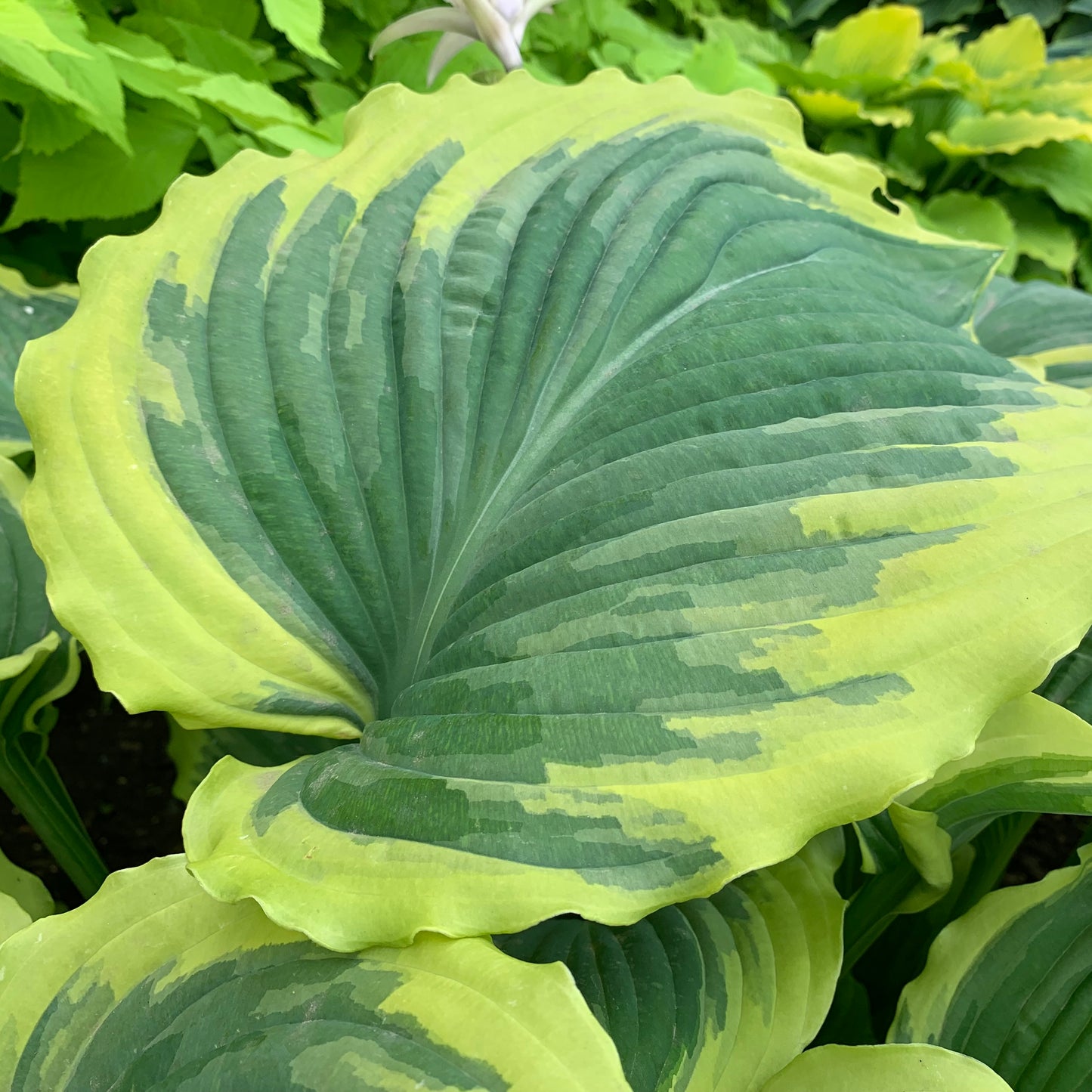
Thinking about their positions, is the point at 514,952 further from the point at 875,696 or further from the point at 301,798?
the point at 875,696

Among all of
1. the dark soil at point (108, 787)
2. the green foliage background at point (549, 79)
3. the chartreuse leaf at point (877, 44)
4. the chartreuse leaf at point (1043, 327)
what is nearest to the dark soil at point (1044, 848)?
the chartreuse leaf at point (1043, 327)

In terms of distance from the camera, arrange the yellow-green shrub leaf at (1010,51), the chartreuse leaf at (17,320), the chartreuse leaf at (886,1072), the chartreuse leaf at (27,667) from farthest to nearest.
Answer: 1. the yellow-green shrub leaf at (1010,51)
2. the chartreuse leaf at (17,320)
3. the chartreuse leaf at (27,667)
4. the chartreuse leaf at (886,1072)

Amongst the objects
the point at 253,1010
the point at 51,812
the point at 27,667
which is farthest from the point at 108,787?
the point at 253,1010

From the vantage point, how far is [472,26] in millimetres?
838

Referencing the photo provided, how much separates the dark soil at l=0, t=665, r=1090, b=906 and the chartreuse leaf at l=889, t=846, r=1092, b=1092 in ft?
1.56

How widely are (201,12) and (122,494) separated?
68 centimetres

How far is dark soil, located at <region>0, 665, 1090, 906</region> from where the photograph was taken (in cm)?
92

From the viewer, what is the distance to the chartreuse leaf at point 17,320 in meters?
0.73

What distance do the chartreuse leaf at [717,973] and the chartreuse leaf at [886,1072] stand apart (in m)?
0.02

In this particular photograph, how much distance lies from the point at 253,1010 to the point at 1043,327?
0.96m

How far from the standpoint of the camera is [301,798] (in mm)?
449

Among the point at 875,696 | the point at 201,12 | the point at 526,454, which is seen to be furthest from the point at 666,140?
the point at 201,12

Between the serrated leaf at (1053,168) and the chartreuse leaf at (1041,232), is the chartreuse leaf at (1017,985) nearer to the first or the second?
the chartreuse leaf at (1041,232)

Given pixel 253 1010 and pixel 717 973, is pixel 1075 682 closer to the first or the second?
pixel 717 973
